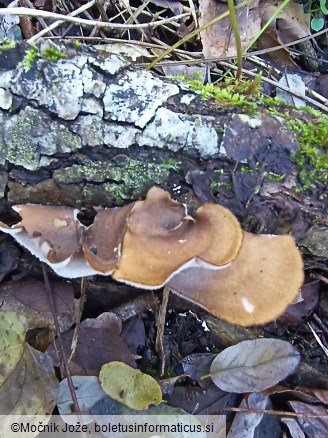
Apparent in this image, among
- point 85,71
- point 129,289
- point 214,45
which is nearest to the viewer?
point 85,71

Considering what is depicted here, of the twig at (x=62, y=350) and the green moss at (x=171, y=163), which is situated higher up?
the green moss at (x=171, y=163)

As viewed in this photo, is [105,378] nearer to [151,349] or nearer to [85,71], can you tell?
[151,349]

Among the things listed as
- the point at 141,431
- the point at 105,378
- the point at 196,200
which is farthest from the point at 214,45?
the point at 141,431

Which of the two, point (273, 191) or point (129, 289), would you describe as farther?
point (129, 289)

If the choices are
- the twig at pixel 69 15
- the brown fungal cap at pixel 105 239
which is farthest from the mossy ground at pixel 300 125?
the twig at pixel 69 15

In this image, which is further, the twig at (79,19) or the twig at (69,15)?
the twig at (69,15)

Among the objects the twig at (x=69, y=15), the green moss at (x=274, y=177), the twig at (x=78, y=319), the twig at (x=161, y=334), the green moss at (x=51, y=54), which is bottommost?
the twig at (x=161, y=334)

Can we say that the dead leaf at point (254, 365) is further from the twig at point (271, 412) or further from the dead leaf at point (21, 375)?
the dead leaf at point (21, 375)

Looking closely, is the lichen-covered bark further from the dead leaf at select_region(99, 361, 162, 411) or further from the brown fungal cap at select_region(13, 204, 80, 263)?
the dead leaf at select_region(99, 361, 162, 411)
